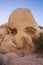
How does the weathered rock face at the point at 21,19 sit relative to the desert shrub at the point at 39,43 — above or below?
above

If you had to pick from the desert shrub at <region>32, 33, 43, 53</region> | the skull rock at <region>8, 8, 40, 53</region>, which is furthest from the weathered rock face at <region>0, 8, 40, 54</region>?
the desert shrub at <region>32, 33, 43, 53</region>

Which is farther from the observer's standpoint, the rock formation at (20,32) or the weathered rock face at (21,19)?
the weathered rock face at (21,19)

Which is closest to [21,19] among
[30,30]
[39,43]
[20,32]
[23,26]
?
[23,26]

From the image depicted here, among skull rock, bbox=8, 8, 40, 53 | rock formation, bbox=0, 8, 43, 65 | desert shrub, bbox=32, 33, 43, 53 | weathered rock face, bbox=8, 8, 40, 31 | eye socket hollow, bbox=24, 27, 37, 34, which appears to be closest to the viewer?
desert shrub, bbox=32, 33, 43, 53

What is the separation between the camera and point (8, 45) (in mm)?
26016

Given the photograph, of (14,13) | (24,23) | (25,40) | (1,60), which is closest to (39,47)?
(25,40)

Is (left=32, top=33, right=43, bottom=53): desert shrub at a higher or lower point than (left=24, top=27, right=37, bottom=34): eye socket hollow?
lower

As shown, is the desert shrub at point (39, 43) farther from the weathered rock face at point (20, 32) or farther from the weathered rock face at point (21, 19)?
the weathered rock face at point (21, 19)

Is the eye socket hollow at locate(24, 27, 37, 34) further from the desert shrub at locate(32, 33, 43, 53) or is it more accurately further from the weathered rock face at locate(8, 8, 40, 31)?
the desert shrub at locate(32, 33, 43, 53)

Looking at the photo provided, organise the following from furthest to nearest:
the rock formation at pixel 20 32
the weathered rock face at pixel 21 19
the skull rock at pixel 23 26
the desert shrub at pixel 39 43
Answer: the weathered rock face at pixel 21 19 → the skull rock at pixel 23 26 → the rock formation at pixel 20 32 → the desert shrub at pixel 39 43

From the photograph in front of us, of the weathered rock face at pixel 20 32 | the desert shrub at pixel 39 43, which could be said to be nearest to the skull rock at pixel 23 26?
the weathered rock face at pixel 20 32

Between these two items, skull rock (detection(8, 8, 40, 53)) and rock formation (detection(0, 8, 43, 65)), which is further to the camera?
skull rock (detection(8, 8, 40, 53))

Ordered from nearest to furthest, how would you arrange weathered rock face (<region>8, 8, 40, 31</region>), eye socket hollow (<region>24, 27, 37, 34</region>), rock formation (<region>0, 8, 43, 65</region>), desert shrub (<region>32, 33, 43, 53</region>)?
desert shrub (<region>32, 33, 43, 53</region>) → rock formation (<region>0, 8, 43, 65</region>) → eye socket hollow (<region>24, 27, 37, 34</region>) → weathered rock face (<region>8, 8, 40, 31</region>)

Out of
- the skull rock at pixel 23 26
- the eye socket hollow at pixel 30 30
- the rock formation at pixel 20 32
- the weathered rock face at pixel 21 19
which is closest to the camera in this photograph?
the rock formation at pixel 20 32
